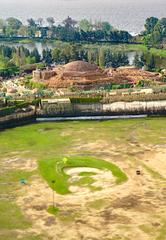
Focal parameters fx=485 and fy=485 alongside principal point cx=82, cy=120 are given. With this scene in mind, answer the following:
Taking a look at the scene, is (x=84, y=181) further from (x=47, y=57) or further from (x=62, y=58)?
(x=47, y=57)

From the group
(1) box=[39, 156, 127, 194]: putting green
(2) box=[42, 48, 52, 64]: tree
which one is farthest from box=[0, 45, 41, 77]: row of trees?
(1) box=[39, 156, 127, 194]: putting green

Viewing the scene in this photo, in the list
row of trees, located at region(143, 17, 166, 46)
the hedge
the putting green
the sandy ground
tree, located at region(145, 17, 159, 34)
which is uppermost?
tree, located at region(145, 17, 159, 34)

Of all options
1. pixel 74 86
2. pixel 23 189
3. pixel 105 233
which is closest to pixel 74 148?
pixel 23 189

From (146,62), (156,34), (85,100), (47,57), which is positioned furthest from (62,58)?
(85,100)

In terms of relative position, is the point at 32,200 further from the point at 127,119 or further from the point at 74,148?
the point at 127,119

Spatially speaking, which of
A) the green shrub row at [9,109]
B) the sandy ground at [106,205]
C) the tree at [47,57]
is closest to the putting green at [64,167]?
the sandy ground at [106,205]

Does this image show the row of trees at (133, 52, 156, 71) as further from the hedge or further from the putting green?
the putting green
